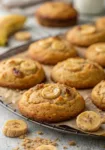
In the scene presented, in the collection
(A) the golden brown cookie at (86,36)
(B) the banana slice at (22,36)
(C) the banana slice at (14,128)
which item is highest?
(A) the golden brown cookie at (86,36)

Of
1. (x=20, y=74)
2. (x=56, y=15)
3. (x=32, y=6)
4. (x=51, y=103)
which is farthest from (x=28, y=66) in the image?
(x=32, y=6)

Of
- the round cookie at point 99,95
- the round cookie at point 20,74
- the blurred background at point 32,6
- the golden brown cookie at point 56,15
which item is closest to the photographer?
the round cookie at point 99,95

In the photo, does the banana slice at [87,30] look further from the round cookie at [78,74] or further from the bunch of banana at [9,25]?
the bunch of banana at [9,25]

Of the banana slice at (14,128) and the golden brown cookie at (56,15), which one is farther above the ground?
the golden brown cookie at (56,15)

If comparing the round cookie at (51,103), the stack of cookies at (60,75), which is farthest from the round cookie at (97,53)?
the round cookie at (51,103)

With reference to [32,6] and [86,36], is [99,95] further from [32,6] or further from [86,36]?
[32,6]

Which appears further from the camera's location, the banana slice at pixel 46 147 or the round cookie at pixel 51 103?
the round cookie at pixel 51 103

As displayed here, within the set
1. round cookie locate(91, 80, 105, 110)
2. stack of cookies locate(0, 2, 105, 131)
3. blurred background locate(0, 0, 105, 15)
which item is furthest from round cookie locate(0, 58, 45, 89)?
blurred background locate(0, 0, 105, 15)
